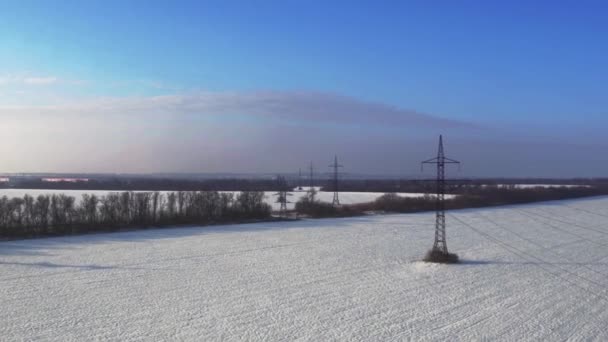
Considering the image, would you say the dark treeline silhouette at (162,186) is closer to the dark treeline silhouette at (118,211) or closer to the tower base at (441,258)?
the dark treeline silhouette at (118,211)

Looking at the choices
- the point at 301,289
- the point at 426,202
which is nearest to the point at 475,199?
the point at 426,202

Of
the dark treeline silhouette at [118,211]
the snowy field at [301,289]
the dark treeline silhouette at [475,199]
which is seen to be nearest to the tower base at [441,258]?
the snowy field at [301,289]

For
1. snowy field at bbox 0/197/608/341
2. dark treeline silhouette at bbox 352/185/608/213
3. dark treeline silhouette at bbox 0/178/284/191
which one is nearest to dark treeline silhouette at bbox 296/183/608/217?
dark treeline silhouette at bbox 352/185/608/213

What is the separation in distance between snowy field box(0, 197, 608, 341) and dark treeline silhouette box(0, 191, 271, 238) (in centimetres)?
527

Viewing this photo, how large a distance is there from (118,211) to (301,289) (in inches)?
1109

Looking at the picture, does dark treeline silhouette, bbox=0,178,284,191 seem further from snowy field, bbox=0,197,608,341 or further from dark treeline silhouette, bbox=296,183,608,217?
snowy field, bbox=0,197,608,341

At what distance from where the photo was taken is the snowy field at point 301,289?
13.1 metres

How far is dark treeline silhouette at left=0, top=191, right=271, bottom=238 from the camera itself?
117 ft

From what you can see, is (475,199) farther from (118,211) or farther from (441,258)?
(441,258)

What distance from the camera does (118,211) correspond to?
136 feet

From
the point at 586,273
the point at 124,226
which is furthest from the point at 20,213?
the point at 586,273

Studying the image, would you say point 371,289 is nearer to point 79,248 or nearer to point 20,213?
point 79,248

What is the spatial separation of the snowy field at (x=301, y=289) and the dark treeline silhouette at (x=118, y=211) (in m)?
5.27

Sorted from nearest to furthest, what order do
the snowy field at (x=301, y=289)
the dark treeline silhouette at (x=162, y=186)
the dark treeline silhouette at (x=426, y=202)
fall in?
the snowy field at (x=301, y=289) → the dark treeline silhouette at (x=426, y=202) → the dark treeline silhouette at (x=162, y=186)
